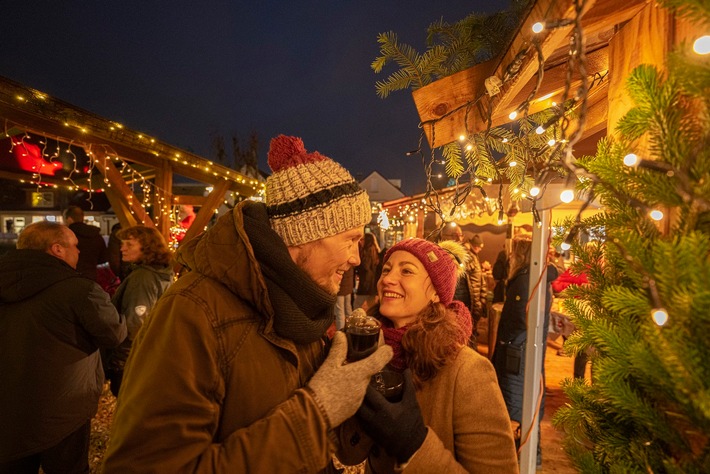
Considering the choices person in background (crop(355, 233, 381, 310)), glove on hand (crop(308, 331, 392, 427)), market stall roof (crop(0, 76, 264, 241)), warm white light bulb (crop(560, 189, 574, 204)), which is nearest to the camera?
warm white light bulb (crop(560, 189, 574, 204))

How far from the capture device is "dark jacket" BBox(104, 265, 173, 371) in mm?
3656

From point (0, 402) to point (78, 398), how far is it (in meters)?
0.45

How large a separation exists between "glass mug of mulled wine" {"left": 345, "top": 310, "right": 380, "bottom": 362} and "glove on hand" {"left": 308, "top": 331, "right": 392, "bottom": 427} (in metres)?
0.04

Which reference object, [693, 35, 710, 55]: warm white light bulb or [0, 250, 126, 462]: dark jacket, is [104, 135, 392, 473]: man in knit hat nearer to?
[693, 35, 710, 55]: warm white light bulb

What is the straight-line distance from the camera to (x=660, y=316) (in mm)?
724

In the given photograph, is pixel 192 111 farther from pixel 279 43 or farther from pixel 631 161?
pixel 631 161

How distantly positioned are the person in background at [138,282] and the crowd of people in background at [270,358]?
3.15 feet

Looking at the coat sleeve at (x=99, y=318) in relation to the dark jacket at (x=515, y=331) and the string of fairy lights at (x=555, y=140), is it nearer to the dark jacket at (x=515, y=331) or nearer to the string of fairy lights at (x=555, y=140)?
the string of fairy lights at (x=555, y=140)

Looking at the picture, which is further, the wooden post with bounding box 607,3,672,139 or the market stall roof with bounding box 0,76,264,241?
the market stall roof with bounding box 0,76,264,241

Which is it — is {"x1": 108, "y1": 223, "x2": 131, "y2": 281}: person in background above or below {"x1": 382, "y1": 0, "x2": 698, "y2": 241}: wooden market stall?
below

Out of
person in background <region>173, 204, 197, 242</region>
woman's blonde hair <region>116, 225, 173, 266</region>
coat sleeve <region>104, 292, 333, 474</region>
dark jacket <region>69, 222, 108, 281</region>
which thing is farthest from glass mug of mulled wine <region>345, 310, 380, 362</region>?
person in background <region>173, 204, 197, 242</region>

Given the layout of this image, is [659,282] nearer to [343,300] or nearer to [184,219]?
[343,300]

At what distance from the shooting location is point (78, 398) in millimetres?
2750

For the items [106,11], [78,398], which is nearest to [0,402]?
[78,398]
